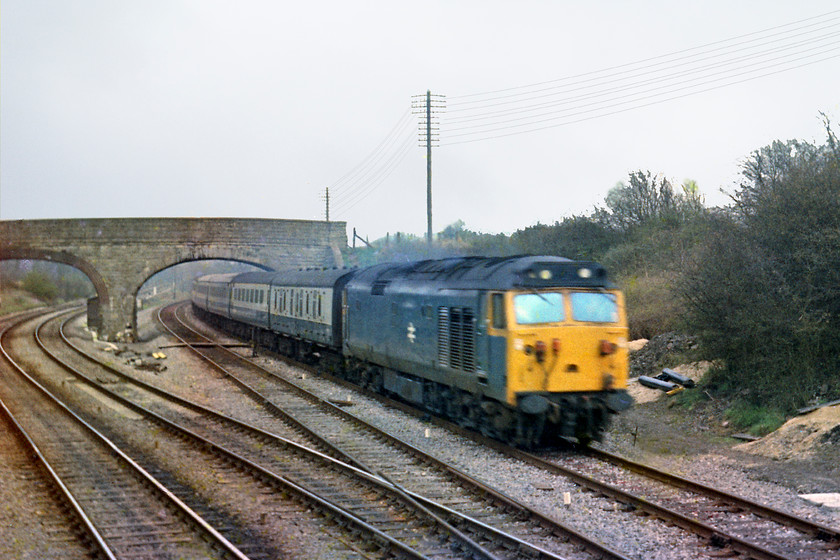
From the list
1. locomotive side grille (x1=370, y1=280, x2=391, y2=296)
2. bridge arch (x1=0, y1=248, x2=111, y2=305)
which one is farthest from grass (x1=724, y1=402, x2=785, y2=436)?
bridge arch (x1=0, y1=248, x2=111, y2=305)

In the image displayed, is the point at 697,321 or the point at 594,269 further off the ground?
the point at 594,269

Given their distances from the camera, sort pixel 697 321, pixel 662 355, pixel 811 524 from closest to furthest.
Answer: pixel 811 524 < pixel 697 321 < pixel 662 355

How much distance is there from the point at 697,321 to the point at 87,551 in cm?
1199

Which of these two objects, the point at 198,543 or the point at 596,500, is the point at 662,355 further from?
the point at 198,543

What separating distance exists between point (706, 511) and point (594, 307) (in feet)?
13.2

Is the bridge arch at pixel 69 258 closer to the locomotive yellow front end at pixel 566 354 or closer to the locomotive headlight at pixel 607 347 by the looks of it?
the locomotive yellow front end at pixel 566 354

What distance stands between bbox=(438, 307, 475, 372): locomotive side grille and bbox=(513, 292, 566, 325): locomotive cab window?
116cm

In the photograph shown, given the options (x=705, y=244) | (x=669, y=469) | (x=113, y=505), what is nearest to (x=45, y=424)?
(x=113, y=505)

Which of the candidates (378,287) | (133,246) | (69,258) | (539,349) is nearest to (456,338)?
(539,349)

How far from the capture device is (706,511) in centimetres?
944

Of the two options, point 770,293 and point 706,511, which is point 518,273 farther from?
point 770,293

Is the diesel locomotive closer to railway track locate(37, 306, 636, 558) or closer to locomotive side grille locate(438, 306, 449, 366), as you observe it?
locomotive side grille locate(438, 306, 449, 366)

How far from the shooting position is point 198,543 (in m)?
9.06

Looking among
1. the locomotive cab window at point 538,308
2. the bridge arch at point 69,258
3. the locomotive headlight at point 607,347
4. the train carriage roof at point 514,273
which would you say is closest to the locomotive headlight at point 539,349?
the locomotive cab window at point 538,308
